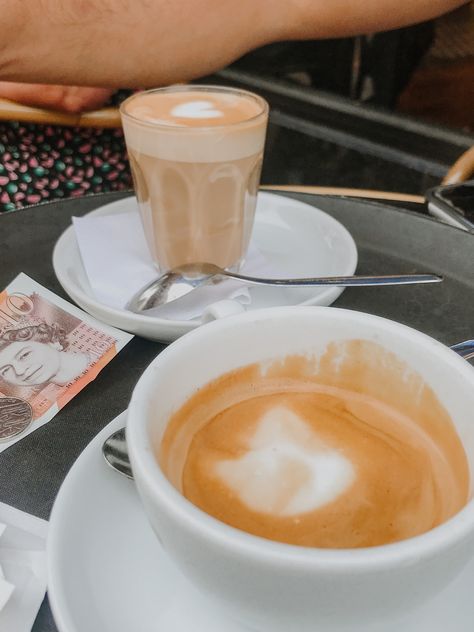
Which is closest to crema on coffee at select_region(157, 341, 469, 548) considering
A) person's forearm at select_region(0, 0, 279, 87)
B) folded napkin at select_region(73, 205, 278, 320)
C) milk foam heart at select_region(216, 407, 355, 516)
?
milk foam heart at select_region(216, 407, 355, 516)

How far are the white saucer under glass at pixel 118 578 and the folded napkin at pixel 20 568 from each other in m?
0.04

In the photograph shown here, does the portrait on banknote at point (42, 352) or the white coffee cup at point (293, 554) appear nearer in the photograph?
the white coffee cup at point (293, 554)

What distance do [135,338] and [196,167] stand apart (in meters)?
0.20

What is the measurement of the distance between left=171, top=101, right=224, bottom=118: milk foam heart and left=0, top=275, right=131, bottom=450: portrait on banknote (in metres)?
0.26

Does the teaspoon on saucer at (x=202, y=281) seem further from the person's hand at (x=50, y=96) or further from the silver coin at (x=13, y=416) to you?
the person's hand at (x=50, y=96)

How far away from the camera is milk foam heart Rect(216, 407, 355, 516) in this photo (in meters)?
0.37

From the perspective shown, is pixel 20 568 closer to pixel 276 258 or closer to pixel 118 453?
pixel 118 453

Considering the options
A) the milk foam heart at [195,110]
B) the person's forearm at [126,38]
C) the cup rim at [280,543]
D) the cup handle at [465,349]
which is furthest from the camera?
the person's forearm at [126,38]

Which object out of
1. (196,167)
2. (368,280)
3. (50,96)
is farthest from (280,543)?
(50,96)

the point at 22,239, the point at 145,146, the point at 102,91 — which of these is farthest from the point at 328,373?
the point at 102,91

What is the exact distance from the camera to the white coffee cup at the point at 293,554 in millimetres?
288

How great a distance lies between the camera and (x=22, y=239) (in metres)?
0.81

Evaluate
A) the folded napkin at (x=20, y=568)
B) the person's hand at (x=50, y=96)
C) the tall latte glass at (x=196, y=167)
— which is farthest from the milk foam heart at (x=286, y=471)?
the person's hand at (x=50, y=96)

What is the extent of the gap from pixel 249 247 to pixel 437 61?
7.02ft
